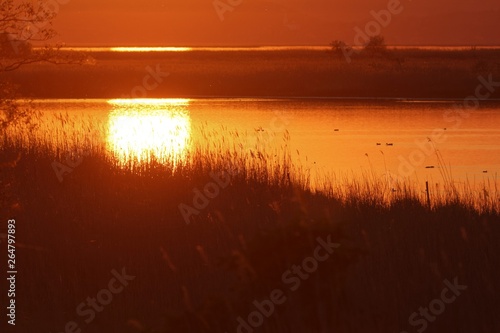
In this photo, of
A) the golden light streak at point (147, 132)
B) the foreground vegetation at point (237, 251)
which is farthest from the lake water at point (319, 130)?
the foreground vegetation at point (237, 251)

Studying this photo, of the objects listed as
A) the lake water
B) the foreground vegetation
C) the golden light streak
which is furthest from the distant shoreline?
the foreground vegetation

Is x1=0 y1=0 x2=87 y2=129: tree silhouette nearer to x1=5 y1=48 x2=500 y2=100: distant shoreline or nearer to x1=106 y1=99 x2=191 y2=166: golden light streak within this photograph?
x1=106 y1=99 x2=191 y2=166: golden light streak

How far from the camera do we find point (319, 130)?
27.9 metres

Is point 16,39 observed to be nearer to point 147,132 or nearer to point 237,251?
point 237,251

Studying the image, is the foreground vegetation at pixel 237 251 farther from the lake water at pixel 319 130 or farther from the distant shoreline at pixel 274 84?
the distant shoreline at pixel 274 84

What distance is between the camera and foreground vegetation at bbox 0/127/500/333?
299 inches

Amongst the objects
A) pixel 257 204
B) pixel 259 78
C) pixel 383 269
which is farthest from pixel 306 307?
pixel 259 78

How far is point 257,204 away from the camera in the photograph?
540 inches

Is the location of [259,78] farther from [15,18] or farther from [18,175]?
[15,18]

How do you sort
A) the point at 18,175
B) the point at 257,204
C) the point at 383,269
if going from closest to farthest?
the point at 383,269
the point at 257,204
the point at 18,175

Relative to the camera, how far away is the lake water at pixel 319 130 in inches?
770

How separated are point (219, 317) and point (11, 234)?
472 centimetres

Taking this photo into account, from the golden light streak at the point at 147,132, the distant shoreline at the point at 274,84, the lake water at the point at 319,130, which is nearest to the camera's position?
the golden light streak at the point at 147,132

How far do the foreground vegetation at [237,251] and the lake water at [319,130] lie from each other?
8.77 feet
